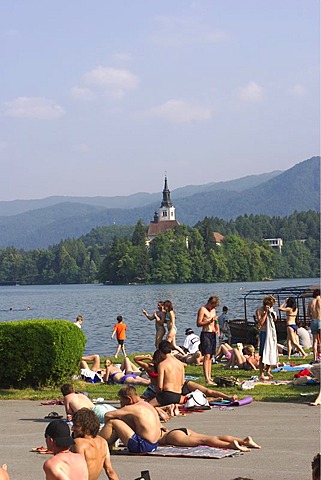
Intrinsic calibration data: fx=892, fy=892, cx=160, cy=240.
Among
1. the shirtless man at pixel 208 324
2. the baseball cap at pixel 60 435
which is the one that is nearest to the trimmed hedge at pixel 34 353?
the shirtless man at pixel 208 324

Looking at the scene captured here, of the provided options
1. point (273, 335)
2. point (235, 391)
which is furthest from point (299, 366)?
point (235, 391)

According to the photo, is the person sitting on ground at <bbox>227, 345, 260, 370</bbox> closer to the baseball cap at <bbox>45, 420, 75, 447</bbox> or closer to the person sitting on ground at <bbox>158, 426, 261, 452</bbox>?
the person sitting on ground at <bbox>158, 426, 261, 452</bbox>

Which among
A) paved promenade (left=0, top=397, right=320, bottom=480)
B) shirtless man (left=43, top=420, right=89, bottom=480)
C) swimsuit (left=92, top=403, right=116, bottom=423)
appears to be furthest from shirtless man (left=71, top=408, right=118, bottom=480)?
swimsuit (left=92, top=403, right=116, bottom=423)

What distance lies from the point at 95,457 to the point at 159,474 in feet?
4.91

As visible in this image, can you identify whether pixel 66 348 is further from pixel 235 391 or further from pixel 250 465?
pixel 250 465

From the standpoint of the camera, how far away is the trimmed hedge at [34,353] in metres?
16.8

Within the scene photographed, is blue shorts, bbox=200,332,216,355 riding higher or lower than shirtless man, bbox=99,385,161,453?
higher

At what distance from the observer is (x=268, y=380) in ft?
55.6

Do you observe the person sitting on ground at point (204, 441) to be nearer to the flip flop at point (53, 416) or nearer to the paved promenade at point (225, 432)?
the paved promenade at point (225, 432)

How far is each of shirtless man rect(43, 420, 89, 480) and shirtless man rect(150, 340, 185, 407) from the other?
5913 millimetres

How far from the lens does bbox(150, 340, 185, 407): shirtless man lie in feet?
44.2

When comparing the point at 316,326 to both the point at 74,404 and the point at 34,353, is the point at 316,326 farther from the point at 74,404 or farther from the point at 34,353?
the point at 74,404

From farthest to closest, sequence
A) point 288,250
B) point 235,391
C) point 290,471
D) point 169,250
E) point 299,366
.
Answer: point 288,250
point 169,250
point 299,366
point 235,391
point 290,471

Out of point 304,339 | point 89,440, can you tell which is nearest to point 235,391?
point 89,440
